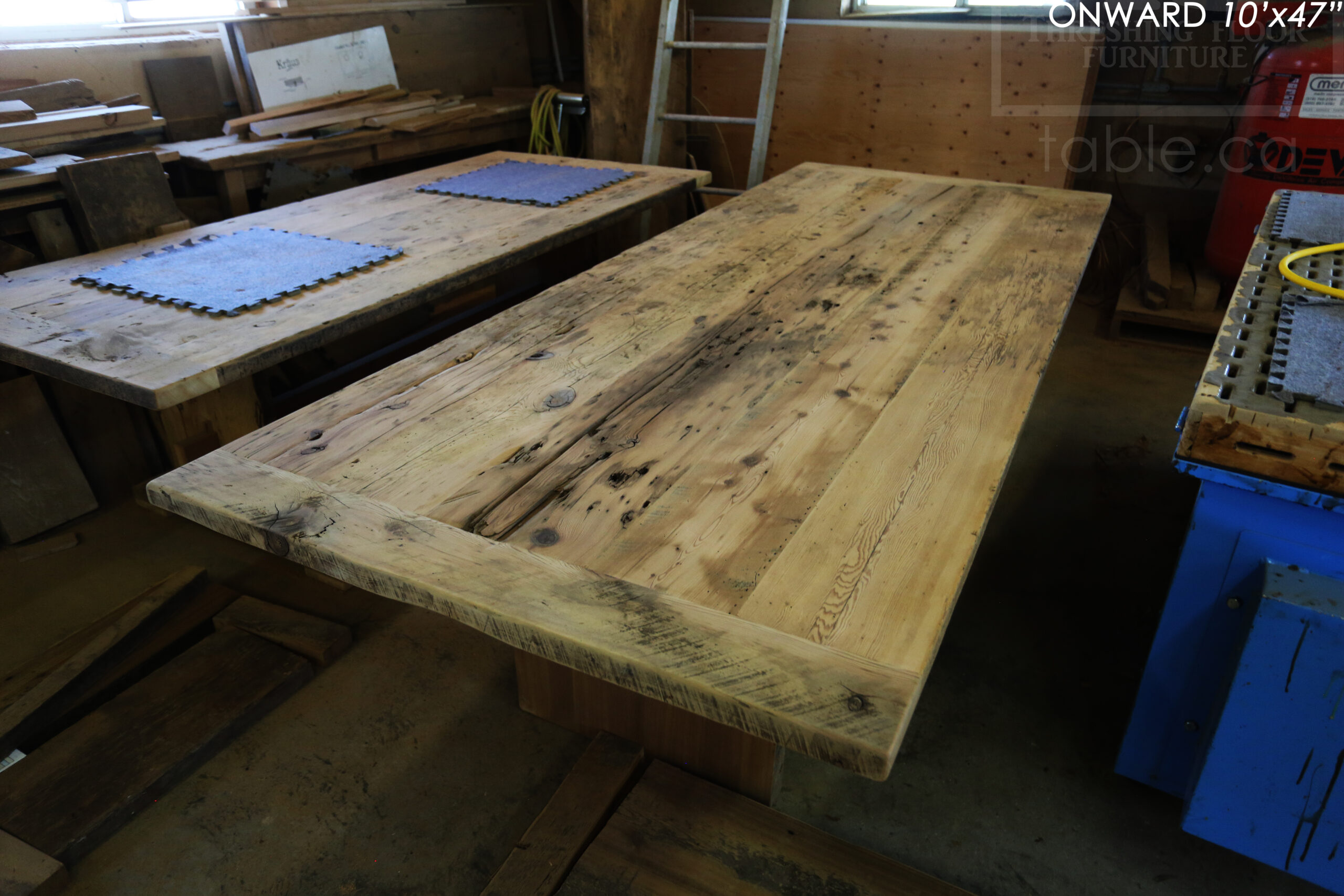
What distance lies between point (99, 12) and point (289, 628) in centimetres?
241

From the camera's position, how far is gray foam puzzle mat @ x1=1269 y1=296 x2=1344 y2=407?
41.6 inches

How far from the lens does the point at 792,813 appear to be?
149 cm

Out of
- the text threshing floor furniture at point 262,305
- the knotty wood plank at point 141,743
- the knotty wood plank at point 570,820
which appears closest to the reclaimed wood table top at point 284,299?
the text threshing floor furniture at point 262,305

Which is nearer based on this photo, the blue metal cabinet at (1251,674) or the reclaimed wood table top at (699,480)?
the reclaimed wood table top at (699,480)

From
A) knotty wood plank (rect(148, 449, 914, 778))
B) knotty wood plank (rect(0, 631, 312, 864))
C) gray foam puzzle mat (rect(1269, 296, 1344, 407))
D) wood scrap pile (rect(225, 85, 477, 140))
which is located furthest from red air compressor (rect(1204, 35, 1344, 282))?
knotty wood plank (rect(0, 631, 312, 864))

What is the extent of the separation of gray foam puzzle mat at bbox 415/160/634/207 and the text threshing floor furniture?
0.04 meters

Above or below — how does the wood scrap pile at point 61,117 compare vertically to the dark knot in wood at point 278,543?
above

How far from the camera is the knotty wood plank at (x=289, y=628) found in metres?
1.83

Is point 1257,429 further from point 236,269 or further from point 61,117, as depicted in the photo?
point 61,117

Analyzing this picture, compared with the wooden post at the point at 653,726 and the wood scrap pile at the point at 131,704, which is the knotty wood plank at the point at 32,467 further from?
the wooden post at the point at 653,726

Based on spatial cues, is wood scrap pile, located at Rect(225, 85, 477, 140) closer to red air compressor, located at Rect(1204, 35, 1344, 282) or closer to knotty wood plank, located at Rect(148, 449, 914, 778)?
knotty wood plank, located at Rect(148, 449, 914, 778)

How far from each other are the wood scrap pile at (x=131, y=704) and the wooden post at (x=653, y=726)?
0.51m

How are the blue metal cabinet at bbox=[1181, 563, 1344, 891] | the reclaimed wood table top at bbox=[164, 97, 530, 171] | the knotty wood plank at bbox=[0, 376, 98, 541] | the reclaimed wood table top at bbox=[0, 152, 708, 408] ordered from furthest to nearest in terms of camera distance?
the reclaimed wood table top at bbox=[164, 97, 530, 171], the knotty wood plank at bbox=[0, 376, 98, 541], the reclaimed wood table top at bbox=[0, 152, 708, 408], the blue metal cabinet at bbox=[1181, 563, 1344, 891]

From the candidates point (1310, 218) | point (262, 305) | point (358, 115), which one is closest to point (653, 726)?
point (262, 305)
